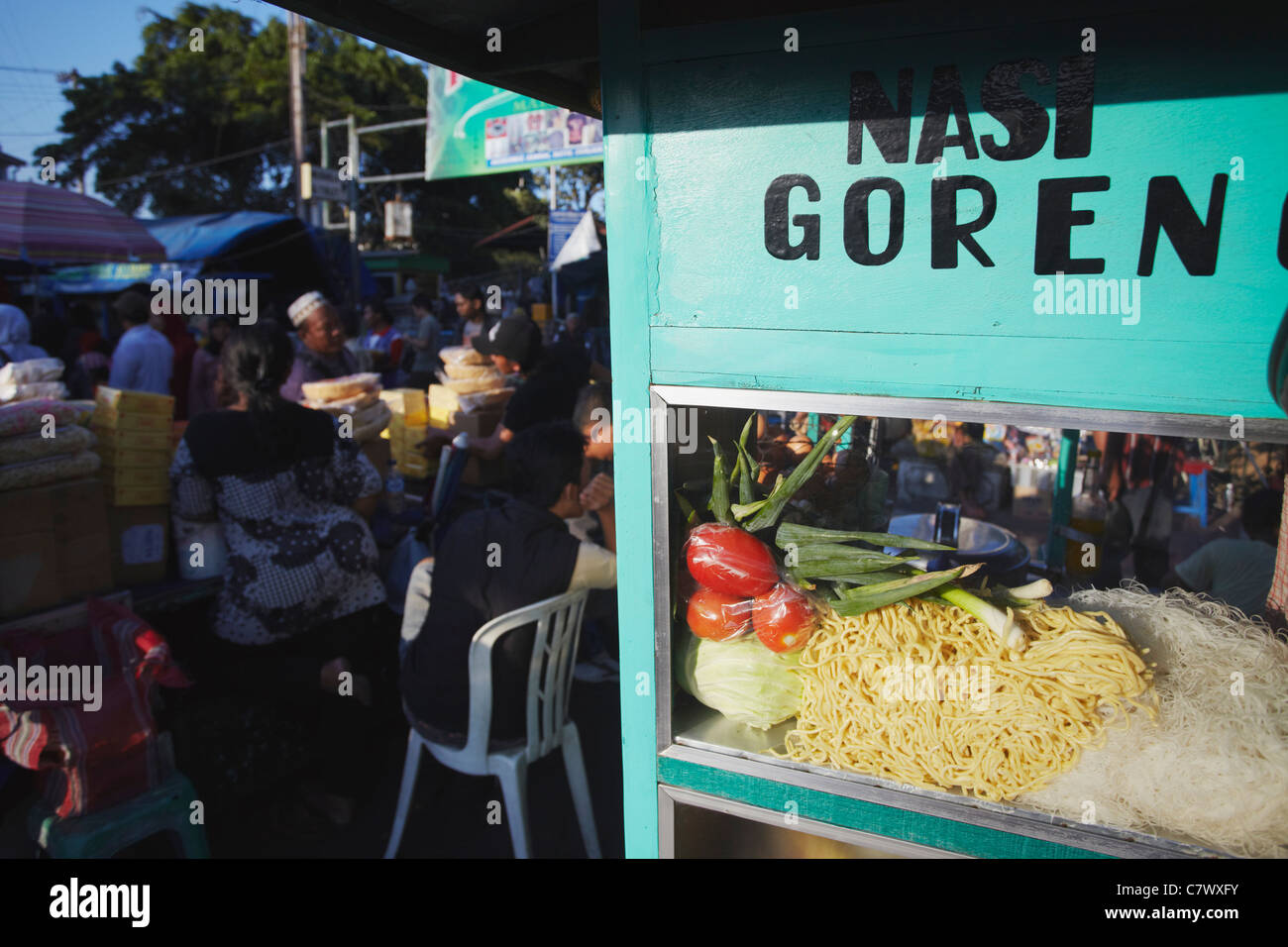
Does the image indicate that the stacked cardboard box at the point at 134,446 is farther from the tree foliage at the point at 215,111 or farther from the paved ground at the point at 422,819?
the tree foliage at the point at 215,111

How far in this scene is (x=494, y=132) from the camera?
7707mm

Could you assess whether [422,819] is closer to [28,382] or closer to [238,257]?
[28,382]

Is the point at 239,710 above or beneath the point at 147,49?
beneath

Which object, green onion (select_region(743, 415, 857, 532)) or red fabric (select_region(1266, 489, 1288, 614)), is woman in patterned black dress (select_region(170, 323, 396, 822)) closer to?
Result: green onion (select_region(743, 415, 857, 532))

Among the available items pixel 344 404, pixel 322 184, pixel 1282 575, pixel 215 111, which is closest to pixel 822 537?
pixel 1282 575

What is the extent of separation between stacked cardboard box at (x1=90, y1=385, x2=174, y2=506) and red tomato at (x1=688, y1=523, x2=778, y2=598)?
8.64 ft

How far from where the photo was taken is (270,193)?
94.5 ft

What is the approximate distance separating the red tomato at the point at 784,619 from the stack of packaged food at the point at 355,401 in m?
3.30

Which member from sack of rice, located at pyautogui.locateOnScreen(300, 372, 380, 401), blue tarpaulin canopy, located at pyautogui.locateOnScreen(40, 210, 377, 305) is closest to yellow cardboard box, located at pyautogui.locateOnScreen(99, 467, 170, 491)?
sack of rice, located at pyautogui.locateOnScreen(300, 372, 380, 401)

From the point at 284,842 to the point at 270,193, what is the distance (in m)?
30.7

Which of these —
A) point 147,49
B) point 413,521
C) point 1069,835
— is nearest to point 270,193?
point 147,49

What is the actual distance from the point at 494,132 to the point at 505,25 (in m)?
6.17
